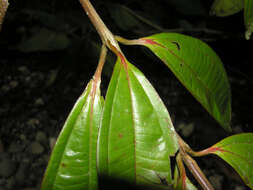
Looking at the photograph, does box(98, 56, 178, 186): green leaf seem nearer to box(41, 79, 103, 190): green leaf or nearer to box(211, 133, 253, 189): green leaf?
box(41, 79, 103, 190): green leaf

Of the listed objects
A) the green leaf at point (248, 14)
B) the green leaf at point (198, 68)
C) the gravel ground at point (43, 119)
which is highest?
the green leaf at point (248, 14)

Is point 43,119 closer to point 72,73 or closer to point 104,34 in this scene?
point 72,73

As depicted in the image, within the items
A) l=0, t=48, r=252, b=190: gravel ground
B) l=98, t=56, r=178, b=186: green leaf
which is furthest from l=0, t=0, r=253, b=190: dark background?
l=98, t=56, r=178, b=186: green leaf

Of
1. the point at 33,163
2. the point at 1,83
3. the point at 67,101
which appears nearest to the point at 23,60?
the point at 1,83

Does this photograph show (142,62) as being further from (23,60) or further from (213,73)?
(213,73)

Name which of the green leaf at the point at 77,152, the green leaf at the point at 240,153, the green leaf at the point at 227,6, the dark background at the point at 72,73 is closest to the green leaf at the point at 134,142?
the green leaf at the point at 77,152

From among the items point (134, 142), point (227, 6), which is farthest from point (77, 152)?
point (227, 6)

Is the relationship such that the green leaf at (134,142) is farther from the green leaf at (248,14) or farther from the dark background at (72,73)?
the dark background at (72,73)
